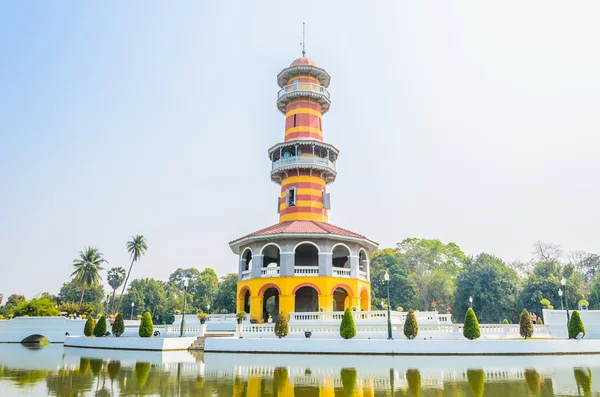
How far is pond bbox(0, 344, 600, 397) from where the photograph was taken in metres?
11.7

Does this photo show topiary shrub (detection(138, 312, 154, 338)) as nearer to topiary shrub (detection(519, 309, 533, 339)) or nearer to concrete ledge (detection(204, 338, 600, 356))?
concrete ledge (detection(204, 338, 600, 356))

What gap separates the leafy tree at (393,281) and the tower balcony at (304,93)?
99.7 ft

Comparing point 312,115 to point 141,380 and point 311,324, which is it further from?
point 141,380

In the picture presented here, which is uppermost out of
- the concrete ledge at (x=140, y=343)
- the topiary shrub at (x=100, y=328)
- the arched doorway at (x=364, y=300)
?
the arched doorway at (x=364, y=300)

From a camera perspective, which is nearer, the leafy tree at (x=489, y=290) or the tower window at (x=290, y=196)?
the tower window at (x=290, y=196)

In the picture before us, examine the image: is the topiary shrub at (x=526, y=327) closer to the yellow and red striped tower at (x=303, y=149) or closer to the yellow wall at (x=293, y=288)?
the yellow wall at (x=293, y=288)

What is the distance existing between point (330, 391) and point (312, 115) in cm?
2890

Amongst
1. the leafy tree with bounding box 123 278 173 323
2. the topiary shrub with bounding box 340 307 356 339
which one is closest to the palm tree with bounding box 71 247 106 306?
the leafy tree with bounding box 123 278 173 323

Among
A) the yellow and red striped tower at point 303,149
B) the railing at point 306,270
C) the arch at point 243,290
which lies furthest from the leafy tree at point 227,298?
the railing at point 306,270

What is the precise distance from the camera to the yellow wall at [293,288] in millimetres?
31031

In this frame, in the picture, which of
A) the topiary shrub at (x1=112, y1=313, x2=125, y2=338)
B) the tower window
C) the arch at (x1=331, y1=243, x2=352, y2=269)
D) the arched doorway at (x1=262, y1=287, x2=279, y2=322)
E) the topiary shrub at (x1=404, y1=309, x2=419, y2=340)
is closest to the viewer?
the topiary shrub at (x1=404, y1=309, x2=419, y2=340)

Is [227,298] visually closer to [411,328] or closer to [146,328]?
[146,328]

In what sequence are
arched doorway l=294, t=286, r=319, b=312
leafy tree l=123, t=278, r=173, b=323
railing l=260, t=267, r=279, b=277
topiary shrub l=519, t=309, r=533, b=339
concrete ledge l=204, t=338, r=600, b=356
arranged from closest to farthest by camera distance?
concrete ledge l=204, t=338, r=600, b=356, topiary shrub l=519, t=309, r=533, b=339, railing l=260, t=267, r=279, b=277, arched doorway l=294, t=286, r=319, b=312, leafy tree l=123, t=278, r=173, b=323

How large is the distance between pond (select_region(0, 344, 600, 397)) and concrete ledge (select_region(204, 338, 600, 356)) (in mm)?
939
